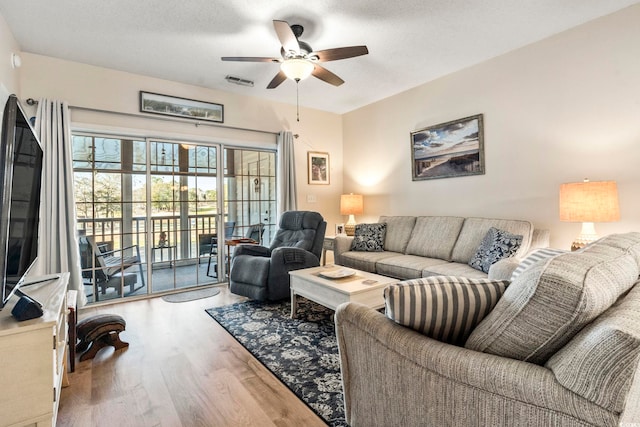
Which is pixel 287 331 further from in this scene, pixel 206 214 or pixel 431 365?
pixel 206 214

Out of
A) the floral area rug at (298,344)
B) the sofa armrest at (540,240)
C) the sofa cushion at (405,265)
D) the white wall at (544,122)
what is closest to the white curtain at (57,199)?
the floral area rug at (298,344)

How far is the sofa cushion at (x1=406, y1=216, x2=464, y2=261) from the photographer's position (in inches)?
139

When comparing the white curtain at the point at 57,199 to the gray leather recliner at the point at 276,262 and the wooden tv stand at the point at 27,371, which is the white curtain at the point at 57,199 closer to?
the gray leather recliner at the point at 276,262

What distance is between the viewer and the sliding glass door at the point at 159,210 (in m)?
3.56

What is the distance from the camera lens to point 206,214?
4238 mm

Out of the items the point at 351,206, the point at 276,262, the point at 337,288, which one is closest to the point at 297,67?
the point at 337,288

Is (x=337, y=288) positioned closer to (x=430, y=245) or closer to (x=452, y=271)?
(x=452, y=271)

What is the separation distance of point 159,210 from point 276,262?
1.67 metres

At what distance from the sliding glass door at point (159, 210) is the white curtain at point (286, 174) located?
31 centimetres

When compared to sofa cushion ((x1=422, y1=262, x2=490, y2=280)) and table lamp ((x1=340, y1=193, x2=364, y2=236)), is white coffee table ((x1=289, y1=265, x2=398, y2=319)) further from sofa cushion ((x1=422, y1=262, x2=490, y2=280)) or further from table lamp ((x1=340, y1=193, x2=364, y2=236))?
table lamp ((x1=340, y1=193, x2=364, y2=236))

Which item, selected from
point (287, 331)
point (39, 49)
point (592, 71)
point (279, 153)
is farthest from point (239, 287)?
point (592, 71)

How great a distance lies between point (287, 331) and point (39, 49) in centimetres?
345

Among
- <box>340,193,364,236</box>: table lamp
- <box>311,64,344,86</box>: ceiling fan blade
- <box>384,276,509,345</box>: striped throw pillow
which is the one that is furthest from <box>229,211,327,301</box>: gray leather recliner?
<box>384,276,509,345</box>: striped throw pillow

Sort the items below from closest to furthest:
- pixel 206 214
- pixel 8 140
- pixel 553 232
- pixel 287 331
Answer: pixel 8 140, pixel 287 331, pixel 553 232, pixel 206 214
